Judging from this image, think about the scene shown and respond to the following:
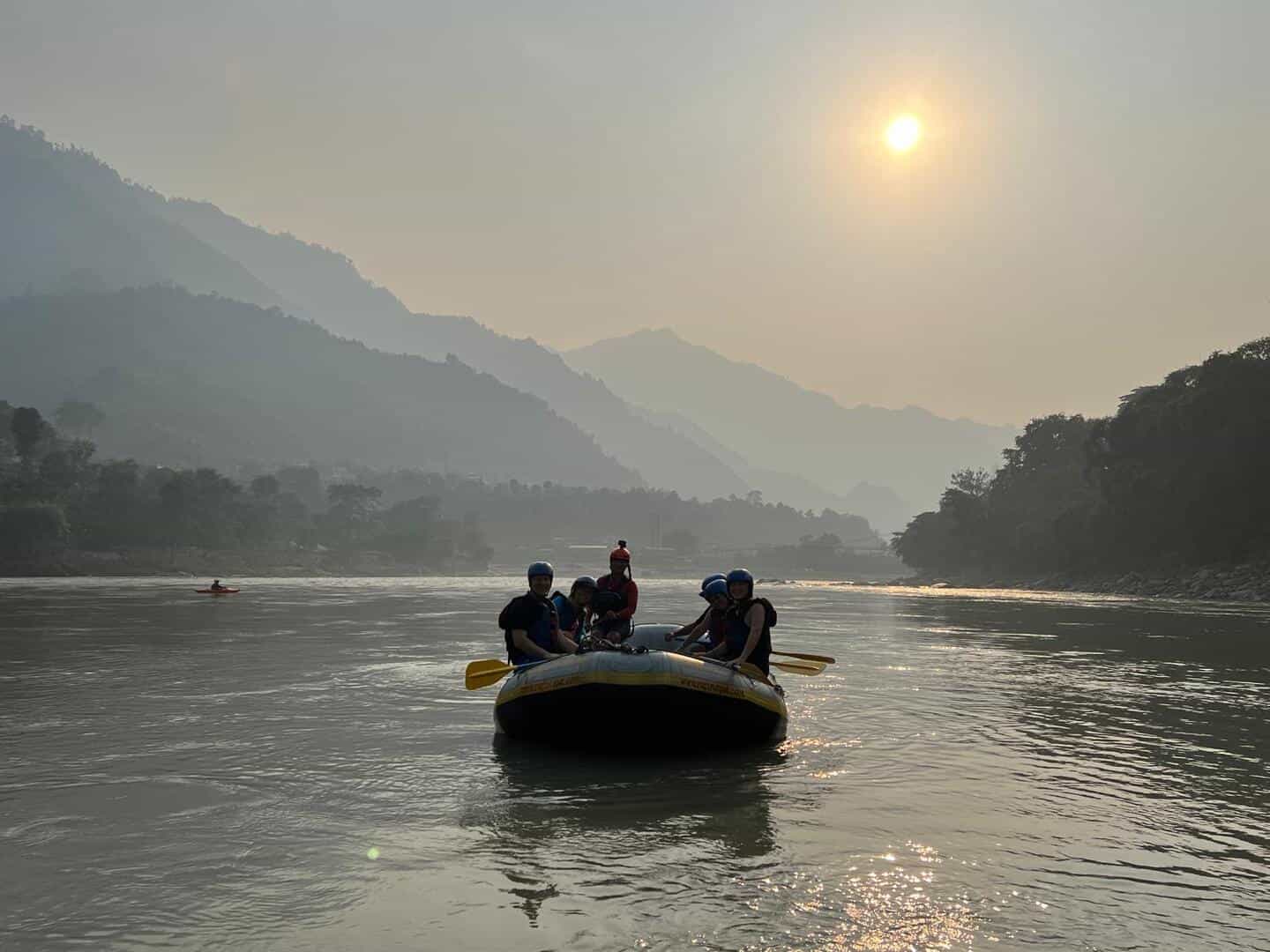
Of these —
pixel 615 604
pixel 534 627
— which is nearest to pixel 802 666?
pixel 615 604

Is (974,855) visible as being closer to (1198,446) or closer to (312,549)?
(1198,446)

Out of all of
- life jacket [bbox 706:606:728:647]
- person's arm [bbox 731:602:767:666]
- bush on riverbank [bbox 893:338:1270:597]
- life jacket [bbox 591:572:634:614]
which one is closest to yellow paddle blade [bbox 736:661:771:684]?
person's arm [bbox 731:602:767:666]

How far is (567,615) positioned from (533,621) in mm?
1032

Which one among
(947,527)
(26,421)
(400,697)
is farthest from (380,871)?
(26,421)

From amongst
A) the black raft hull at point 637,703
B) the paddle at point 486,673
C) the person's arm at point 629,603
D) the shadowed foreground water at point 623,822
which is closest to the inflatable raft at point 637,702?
the black raft hull at point 637,703

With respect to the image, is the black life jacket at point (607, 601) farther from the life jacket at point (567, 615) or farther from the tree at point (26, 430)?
the tree at point (26, 430)

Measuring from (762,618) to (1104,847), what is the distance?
616cm

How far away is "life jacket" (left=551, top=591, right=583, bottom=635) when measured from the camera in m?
16.2

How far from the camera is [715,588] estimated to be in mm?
15766

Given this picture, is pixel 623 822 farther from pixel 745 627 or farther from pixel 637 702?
pixel 745 627

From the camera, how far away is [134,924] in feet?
24.7

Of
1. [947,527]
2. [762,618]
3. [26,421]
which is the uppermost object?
[26,421]

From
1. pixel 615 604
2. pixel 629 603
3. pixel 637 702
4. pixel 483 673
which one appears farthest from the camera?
pixel 629 603

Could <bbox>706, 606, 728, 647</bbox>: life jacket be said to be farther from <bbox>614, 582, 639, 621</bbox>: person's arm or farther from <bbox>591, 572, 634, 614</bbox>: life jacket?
<bbox>591, 572, 634, 614</bbox>: life jacket
